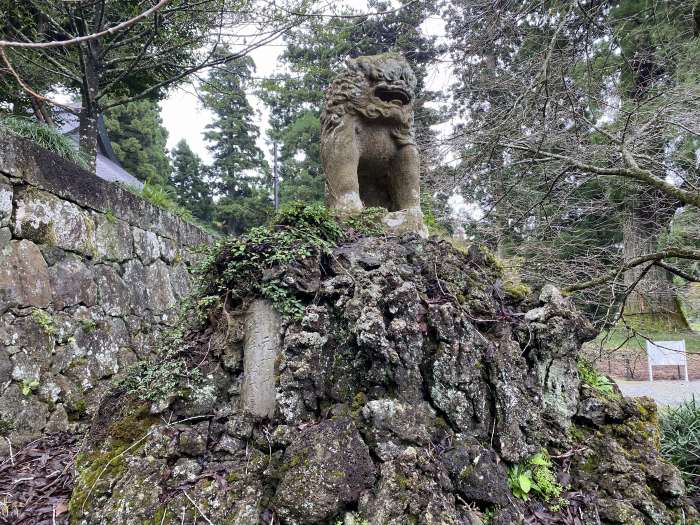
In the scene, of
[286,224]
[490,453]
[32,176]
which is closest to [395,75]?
[286,224]

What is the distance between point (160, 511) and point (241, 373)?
67 cm

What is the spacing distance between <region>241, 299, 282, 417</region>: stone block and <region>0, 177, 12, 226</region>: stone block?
2.48m

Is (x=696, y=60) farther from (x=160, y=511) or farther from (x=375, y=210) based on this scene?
(x=160, y=511)

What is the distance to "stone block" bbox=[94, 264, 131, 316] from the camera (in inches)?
171

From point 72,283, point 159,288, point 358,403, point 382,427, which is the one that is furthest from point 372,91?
point 159,288

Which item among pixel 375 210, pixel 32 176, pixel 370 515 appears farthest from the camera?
pixel 32 176

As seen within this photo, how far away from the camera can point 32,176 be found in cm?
352

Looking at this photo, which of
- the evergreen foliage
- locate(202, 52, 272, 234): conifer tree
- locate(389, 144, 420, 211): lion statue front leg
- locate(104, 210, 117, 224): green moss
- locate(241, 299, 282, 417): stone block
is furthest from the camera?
locate(202, 52, 272, 234): conifer tree

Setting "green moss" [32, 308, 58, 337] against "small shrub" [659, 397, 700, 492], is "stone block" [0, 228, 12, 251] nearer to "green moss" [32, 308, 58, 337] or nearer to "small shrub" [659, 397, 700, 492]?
"green moss" [32, 308, 58, 337]

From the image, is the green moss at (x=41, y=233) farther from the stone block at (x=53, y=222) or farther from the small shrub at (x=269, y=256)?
the small shrub at (x=269, y=256)

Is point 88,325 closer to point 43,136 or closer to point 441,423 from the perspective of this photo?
point 43,136

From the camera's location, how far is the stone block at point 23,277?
320cm

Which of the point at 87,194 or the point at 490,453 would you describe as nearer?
the point at 490,453

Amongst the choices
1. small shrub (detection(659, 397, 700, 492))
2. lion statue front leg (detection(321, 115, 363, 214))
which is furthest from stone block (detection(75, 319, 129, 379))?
small shrub (detection(659, 397, 700, 492))
